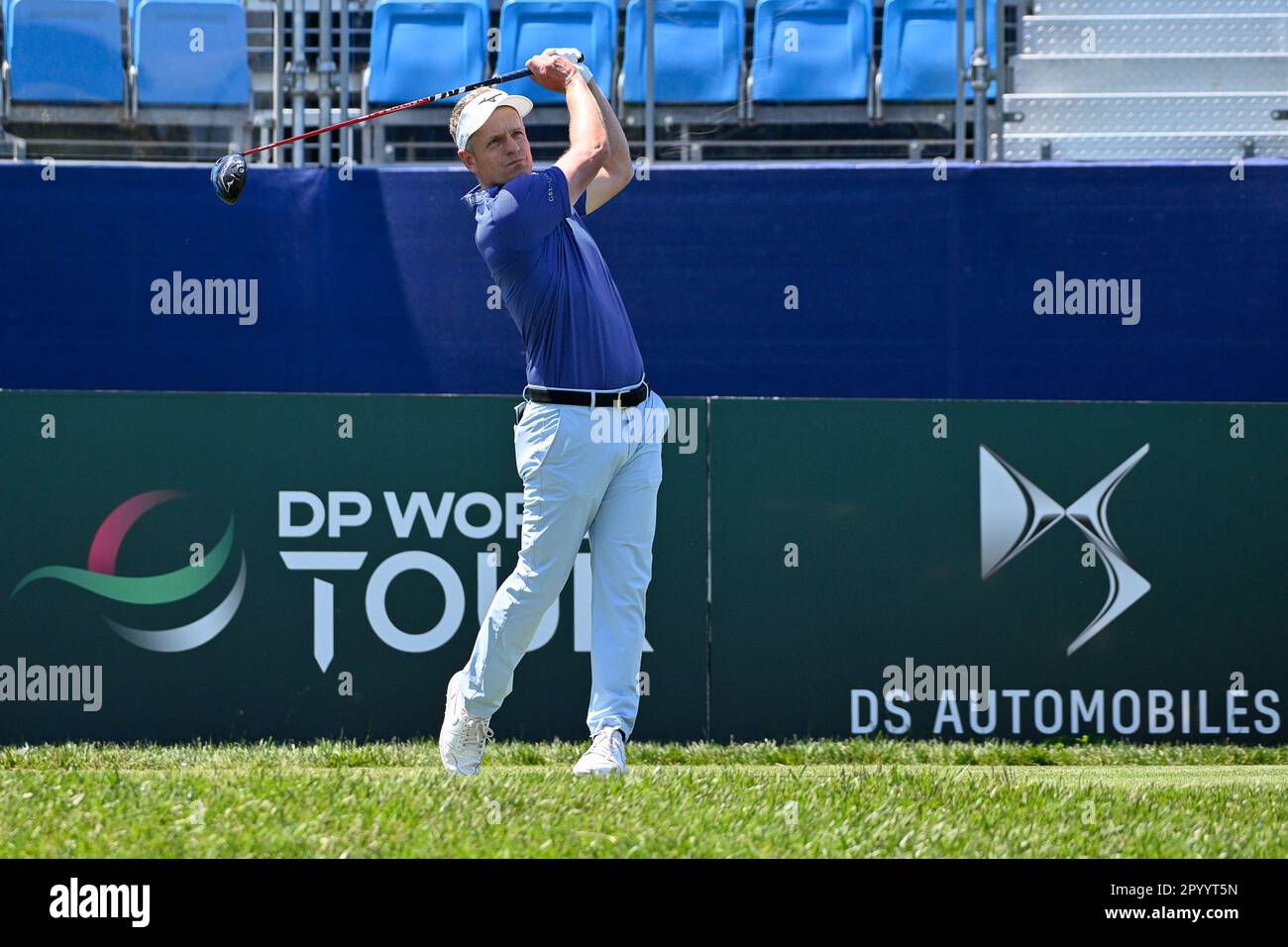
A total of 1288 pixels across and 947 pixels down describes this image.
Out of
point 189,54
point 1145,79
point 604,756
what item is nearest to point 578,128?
point 604,756

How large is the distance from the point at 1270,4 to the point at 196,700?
6540mm

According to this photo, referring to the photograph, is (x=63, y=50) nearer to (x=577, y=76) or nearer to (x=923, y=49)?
(x=923, y=49)

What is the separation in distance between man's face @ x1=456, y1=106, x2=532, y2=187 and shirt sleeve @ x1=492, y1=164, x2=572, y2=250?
170 mm

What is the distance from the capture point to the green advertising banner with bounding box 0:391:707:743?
22.8 ft

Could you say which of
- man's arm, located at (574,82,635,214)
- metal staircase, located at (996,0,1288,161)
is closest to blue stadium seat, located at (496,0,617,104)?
metal staircase, located at (996,0,1288,161)

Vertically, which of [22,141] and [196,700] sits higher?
[22,141]

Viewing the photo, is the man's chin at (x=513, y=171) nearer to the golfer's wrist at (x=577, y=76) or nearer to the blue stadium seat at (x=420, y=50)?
the golfer's wrist at (x=577, y=76)

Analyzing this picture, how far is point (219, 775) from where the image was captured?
4824mm

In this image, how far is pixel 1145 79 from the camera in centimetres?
871

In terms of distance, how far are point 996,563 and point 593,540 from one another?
2614 millimetres

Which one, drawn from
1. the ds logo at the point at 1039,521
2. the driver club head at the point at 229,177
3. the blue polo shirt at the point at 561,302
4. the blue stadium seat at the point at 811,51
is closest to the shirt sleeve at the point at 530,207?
the blue polo shirt at the point at 561,302

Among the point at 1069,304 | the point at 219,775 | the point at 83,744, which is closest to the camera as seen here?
the point at 219,775
